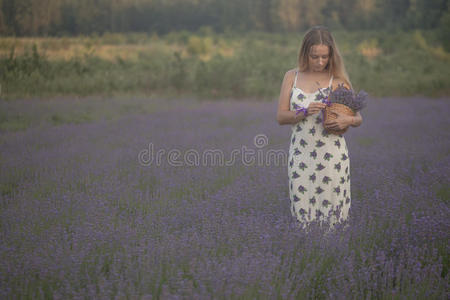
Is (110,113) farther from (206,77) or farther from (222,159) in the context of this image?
(206,77)

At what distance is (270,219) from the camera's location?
3.28m

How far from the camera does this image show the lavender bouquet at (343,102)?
9.16 feet

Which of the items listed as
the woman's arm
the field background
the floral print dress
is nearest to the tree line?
the field background

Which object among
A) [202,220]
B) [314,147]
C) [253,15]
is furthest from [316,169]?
[253,15]

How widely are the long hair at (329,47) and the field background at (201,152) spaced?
2.95 ft

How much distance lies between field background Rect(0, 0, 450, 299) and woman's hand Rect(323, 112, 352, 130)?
60 centimetres

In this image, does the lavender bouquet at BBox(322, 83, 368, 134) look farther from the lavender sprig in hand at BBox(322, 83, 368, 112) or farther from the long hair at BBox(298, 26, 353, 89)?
the long hair at BBox(298, 26, 353, 89)

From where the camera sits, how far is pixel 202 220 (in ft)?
10.5

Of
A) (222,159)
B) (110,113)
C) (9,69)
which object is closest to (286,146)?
(222,159)

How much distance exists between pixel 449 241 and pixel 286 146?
3.76m

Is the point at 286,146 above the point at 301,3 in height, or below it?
below

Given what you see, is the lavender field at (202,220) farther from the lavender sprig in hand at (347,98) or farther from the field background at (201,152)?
the lavender sprig in hand at (347,98)

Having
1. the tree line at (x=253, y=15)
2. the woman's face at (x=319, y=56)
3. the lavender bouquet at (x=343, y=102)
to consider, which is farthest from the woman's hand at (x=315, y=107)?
the tree line at (x=253, y=15)

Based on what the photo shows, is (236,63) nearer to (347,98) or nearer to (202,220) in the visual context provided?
(202,220)
